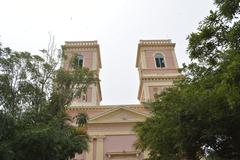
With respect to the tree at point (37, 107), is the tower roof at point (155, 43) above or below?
above

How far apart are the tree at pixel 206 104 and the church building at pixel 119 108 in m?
9.32

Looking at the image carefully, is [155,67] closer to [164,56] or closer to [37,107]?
→ [164,56]

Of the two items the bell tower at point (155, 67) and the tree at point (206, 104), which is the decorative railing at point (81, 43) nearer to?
the bell tower at point (155, 67)

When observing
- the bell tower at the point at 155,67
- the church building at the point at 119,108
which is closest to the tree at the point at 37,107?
the church building at the point at 119,108

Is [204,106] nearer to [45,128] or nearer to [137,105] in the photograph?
[45,128]

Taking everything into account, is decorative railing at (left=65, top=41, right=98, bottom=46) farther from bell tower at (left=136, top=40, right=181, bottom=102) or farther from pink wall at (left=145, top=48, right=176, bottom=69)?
pink wall at (left=145, top=48, right=176, bottom=69)

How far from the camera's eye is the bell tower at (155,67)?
3872 cm

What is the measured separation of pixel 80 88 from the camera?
64.1 feet

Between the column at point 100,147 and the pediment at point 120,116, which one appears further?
the pediment at point 120,116

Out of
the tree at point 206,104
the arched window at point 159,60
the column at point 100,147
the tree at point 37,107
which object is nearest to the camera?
the tree at point 206,104

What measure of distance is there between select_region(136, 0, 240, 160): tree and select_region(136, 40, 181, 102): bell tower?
21889 millimetres

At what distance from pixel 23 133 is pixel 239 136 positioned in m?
9.67

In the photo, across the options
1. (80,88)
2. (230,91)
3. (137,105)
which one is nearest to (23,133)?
(80,88)

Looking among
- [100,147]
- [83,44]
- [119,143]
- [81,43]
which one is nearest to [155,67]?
[83,44]
